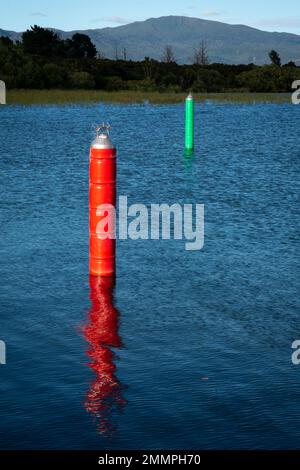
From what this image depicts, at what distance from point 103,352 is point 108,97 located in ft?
210

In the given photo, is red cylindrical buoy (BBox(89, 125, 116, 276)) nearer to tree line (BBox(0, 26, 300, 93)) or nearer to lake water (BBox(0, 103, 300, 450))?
lake water (BBox(0, 103, 300, 450))

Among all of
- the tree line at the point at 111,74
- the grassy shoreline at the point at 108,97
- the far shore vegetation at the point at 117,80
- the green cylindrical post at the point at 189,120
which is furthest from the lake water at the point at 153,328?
the tree line at the point at 111,74

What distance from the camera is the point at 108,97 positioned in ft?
236

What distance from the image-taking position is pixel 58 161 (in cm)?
3003

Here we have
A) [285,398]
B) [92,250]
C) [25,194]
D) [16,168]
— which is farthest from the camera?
[16,168]

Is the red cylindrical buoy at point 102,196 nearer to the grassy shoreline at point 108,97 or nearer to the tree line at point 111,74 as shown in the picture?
the grassy shoreline at point 108,97

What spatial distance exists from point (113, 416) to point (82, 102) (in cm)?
6365

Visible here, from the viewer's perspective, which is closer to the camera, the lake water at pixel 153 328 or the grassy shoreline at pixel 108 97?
the lake water at pixel 153 328

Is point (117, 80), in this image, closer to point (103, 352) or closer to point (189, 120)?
point (189, 120)

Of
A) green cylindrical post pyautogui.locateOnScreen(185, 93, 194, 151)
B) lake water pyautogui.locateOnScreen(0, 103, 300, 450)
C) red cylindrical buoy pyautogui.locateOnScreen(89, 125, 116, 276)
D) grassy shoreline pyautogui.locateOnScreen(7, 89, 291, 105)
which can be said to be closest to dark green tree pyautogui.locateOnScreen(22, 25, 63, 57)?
grassy shoreline pyautogui.locateOnScreen(7, 89, 291, 105)

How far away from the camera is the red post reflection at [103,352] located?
7820mm
